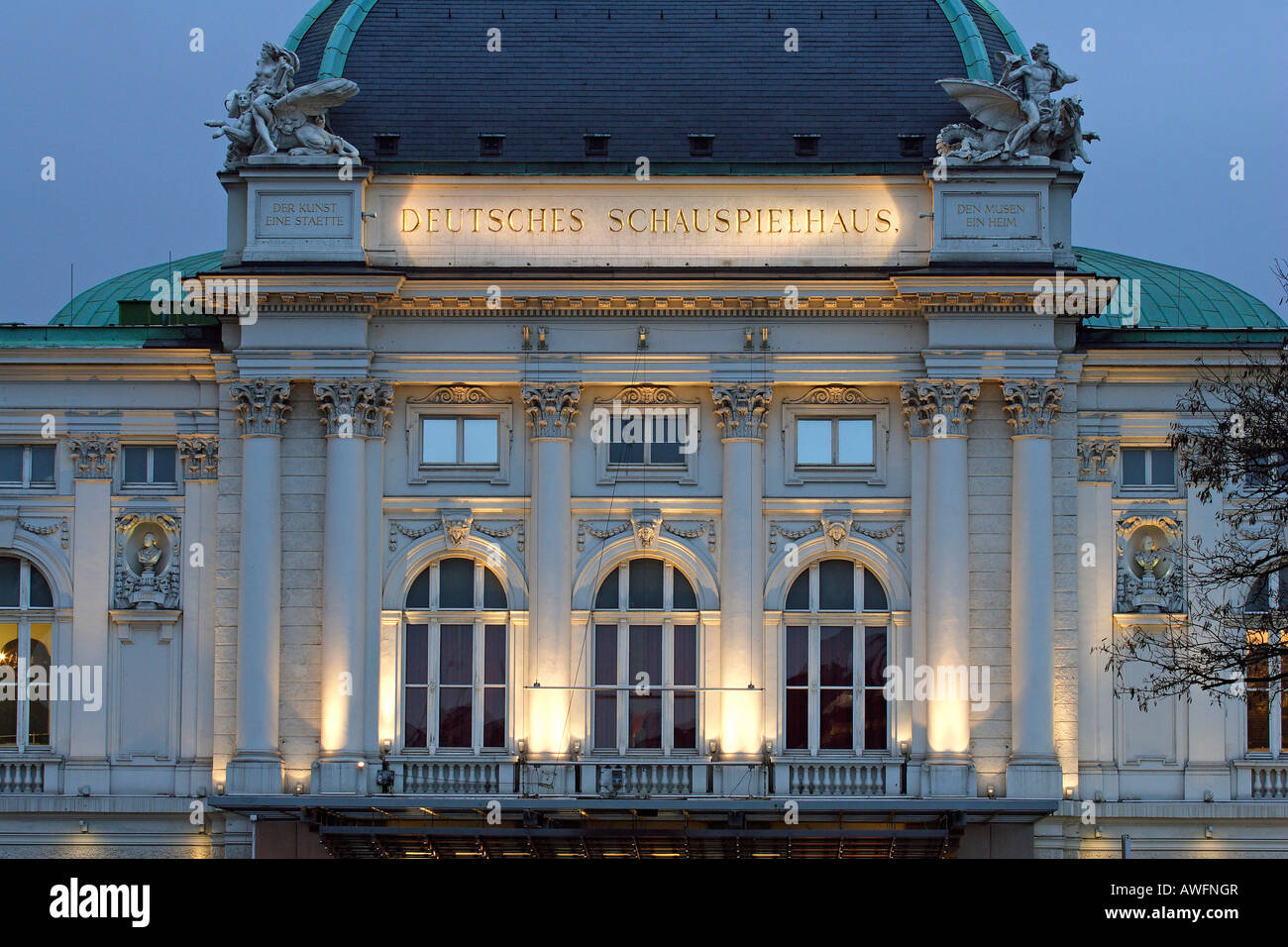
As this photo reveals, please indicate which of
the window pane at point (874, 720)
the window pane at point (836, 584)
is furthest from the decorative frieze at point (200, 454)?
the window pane at point (874, 720)

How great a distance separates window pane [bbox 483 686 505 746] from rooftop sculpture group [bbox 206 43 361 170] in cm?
1111

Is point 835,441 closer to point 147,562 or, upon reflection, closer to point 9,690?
point 147,562

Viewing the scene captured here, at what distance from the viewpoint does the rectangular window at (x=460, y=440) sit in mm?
49281

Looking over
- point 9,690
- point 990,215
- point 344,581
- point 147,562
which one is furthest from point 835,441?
point 9,690

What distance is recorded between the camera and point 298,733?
158ft

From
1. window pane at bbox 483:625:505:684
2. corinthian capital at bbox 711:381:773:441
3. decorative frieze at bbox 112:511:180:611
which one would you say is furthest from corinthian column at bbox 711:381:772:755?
decorative frieze at bbox 112:511:180:611

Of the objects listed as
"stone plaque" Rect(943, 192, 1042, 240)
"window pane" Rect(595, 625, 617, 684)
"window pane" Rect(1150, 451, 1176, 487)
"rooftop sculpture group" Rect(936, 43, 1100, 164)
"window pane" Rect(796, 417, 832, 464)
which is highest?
"rooftop sculpture group" Rect(936, 43, 1100, 164)

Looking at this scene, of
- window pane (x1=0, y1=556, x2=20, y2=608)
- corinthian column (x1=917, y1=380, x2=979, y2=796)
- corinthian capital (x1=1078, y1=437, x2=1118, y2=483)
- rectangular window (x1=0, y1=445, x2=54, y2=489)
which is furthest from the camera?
rectangular window (x1=0, y1=445, x2=54, y2=489)

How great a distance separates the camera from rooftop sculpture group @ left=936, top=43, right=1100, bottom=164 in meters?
49.0

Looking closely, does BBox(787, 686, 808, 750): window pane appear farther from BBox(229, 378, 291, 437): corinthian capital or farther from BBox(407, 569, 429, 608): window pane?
BBox(229, 378, 291, 437): corinthian capital

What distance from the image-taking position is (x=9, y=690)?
4975cm

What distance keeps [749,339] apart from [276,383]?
9.48 metres

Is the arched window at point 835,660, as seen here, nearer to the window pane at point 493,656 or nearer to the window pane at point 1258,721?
the window pane at point 493,656

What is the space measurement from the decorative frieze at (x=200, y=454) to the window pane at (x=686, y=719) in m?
10.6
